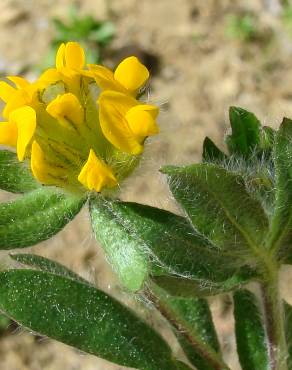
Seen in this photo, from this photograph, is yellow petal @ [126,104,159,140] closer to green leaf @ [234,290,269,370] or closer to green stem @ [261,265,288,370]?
green stem @ [261,265,288,370]

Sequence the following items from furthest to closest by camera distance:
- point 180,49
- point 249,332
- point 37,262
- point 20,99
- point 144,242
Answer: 1. point 180,49
2. point 249,332
3. point 37,262
4. point 20,99
5. point 144,242

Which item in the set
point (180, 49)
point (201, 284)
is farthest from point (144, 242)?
point (180, 49)

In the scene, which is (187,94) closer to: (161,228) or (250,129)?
(250,129)

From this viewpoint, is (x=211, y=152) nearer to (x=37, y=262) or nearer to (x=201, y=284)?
(x=201, y=284)

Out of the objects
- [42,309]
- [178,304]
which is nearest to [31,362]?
[178,304]

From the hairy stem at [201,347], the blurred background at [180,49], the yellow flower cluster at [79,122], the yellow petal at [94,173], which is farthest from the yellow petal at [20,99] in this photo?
the blurred background at [180,49]
